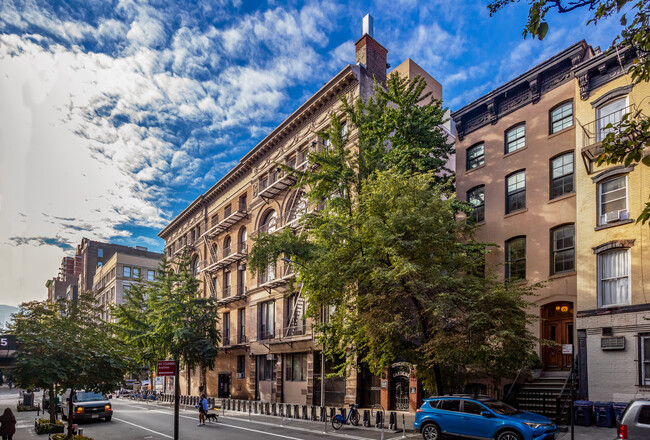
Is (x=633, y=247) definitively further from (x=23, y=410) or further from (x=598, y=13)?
(x=23, y=410)

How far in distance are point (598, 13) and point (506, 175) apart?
18.9 meters

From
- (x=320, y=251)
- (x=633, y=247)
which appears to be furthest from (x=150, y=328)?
(x=633, y=247)

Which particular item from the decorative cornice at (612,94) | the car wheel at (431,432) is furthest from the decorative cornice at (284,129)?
the car wheel at (431,432)

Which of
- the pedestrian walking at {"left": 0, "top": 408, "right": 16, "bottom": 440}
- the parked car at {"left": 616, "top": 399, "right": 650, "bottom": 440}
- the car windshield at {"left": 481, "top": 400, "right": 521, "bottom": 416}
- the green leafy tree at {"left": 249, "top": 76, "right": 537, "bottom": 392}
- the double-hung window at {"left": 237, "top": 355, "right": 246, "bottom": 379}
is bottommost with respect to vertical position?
the double-hung window at {"left": 237, "top": 355, "right": 246, "bottom": 379}

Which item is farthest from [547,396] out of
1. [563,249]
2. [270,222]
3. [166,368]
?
[270,222]

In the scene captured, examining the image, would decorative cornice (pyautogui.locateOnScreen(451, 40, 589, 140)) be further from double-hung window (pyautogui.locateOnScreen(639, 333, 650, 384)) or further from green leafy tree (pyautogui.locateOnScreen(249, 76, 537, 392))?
double-hung window (pyautogui.locateOnScreen(639, 333, 650, 384))

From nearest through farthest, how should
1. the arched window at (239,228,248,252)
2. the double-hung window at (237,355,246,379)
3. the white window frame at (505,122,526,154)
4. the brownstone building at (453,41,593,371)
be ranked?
the brownstone building at (453,41,593,371), the white window frame at (505,122,526,154), the double-hung window at (237,355,246,379), the arched window at (239,228,248,252)

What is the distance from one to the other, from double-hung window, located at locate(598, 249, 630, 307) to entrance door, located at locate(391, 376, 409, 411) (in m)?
10.8

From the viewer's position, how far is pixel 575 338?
68.2 ft

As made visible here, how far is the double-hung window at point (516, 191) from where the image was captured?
24.2 metres

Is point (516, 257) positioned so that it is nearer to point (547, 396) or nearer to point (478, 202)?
point (478, 202)

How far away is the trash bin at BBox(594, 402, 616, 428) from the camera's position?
16.6 meters

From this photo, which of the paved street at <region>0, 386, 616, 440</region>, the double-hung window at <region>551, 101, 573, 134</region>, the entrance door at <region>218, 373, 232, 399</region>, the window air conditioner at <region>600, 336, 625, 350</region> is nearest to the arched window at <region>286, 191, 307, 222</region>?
the paved street at <region>0, 386, 616, 440</region>

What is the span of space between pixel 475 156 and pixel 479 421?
15827mm
